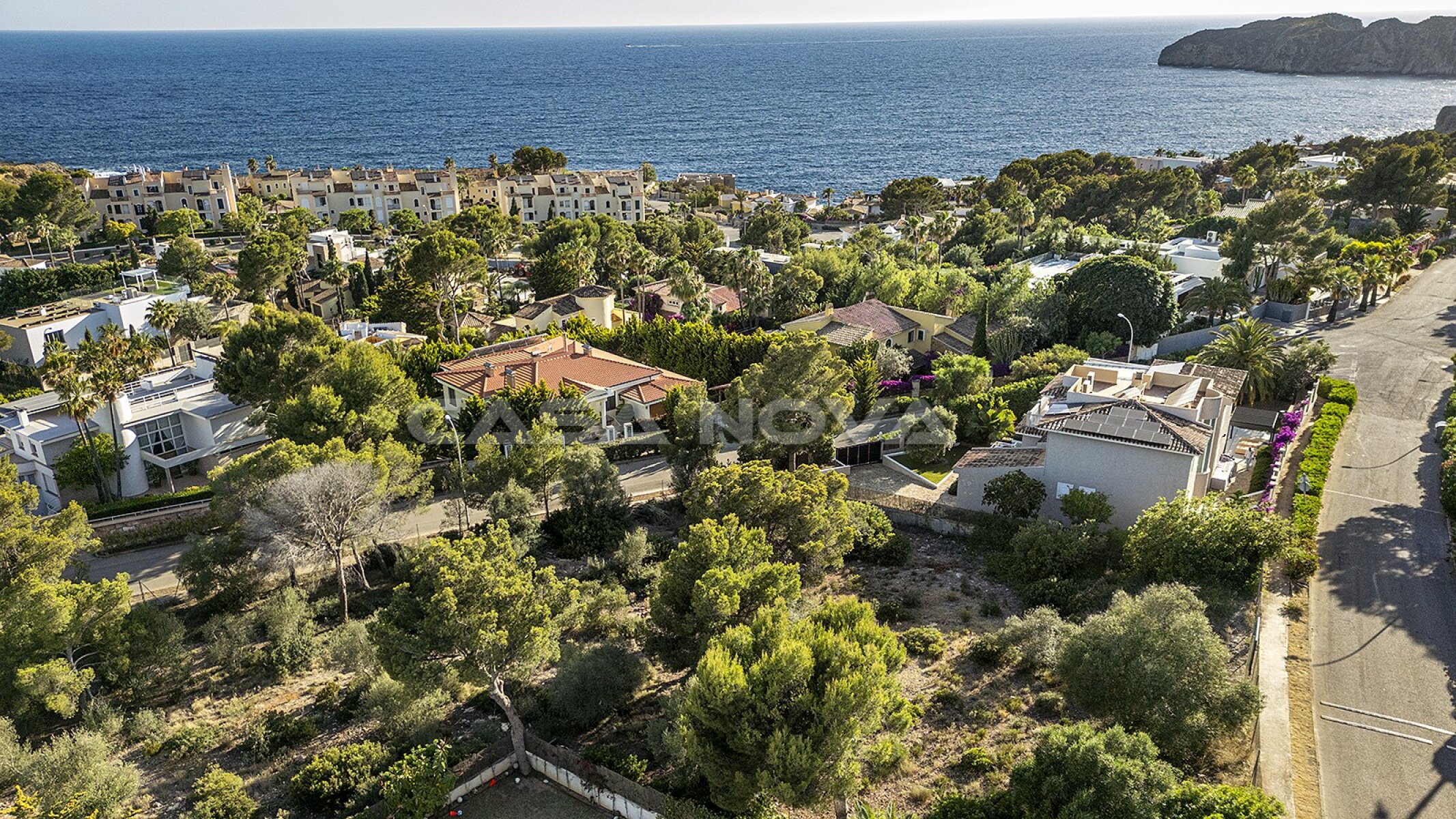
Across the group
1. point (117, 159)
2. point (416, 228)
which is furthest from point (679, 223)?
point (117, 159)

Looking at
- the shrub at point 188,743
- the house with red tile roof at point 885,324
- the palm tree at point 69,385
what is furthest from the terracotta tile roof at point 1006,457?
the palm tree at point 69,385

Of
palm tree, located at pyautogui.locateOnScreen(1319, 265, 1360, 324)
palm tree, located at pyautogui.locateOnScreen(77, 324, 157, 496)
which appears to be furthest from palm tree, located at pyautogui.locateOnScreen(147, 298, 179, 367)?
palm tree, located at pyautogui.locateOnScreen(1319, 265, 1360, 324)

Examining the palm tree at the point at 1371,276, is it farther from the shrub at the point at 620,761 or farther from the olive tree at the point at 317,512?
the olive tree at the point at 317,512

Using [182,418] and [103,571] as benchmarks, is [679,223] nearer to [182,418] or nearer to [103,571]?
[182,418]

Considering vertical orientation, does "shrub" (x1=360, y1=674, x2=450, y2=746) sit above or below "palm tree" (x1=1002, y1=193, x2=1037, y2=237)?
below

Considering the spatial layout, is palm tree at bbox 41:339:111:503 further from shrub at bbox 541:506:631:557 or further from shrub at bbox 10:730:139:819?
shrub at bbox 541:506:631:557

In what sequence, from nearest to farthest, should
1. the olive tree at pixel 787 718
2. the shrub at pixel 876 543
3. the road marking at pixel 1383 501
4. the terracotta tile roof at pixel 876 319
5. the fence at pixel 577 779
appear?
the olive tree at pixel 787 718
the fence at pixel 577 779
the road marking at pixel 1383 501
the shrub at pixel 876 543
the terracotta tile roof at pixel 876 319
